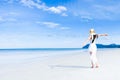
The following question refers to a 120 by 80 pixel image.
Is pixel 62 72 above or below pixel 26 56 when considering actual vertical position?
above

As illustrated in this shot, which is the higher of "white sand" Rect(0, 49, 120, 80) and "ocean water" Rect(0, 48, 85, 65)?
"white sand" Rect(0, 49, 120, 80)

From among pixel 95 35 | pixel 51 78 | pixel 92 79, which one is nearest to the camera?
pixel 92 79

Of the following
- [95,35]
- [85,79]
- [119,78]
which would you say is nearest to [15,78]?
[85,79]

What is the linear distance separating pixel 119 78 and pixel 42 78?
2530 millimetres

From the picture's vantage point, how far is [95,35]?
984 cm

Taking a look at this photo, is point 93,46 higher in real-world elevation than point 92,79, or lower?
higher

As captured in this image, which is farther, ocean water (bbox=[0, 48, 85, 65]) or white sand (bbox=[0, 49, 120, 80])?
ocean water (bbox=[0, 48, 85, 65])

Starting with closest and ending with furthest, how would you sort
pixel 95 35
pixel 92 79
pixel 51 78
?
pixel 92 79
pixel 51 78
pixel 95 35

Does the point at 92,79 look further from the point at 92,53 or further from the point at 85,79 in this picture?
the point at 92,53

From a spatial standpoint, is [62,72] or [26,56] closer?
[62,72]

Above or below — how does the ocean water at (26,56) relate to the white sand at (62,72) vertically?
below

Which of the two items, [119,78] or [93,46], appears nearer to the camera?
[119,78]

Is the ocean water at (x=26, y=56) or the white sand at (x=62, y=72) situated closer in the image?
the white sand at (x=62, y=72)

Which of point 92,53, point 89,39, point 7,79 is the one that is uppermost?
point 89,39
